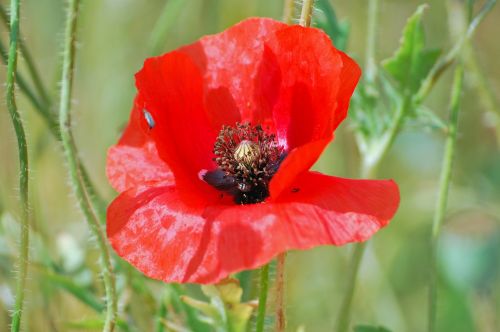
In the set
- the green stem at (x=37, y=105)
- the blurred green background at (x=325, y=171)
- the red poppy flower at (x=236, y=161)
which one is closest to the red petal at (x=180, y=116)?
the red poppy flower at (x=236, y=161)

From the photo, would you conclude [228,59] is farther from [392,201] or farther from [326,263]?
[326,263]

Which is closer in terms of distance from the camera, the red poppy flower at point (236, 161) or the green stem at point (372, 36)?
the red poppy flower at point (236, 161)

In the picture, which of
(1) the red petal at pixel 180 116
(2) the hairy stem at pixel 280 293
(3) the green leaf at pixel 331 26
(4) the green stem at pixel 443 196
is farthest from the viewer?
(3) the green leaf at pixel 331 26

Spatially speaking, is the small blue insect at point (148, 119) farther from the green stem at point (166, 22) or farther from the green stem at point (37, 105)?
the green stem at point (166, 22)

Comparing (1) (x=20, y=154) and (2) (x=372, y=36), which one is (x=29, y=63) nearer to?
(1) (x=20, y=154)

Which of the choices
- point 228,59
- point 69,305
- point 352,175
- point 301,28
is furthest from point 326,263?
point 301,28

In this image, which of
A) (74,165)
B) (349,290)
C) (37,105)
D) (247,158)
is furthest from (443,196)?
(37,105)
